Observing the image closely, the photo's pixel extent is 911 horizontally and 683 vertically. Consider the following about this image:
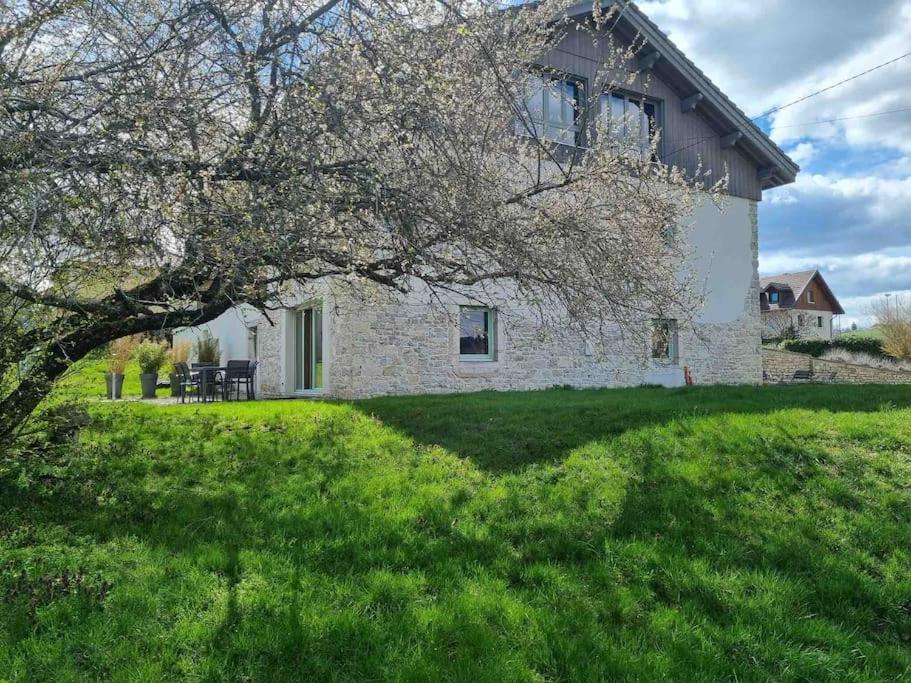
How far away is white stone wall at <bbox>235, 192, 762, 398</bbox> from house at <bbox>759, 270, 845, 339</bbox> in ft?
78.4

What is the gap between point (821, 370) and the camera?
19484 millimetres

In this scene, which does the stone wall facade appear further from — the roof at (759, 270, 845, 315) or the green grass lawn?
the roof at (759, 270, 845, 315)

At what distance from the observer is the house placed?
4034cm

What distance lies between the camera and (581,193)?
19.5 ft

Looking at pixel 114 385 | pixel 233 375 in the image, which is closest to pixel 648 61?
pixel 233 375

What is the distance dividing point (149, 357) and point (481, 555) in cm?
1458

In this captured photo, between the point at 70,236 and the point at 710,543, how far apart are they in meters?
4.46

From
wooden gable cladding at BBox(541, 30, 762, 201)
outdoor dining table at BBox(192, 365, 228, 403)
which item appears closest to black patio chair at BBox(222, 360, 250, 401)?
outdoor dining table at BBox(192, 365, 228, 403)

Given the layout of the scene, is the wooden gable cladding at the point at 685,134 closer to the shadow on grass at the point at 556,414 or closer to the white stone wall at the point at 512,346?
the white stone wall at the point at 512,346

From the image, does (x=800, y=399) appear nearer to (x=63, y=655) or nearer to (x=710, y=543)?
(x=710, y=543)

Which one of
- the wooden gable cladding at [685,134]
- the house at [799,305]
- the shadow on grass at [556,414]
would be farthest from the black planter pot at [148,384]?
the house at [799,305]

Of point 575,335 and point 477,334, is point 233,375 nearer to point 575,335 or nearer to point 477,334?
point 477,334

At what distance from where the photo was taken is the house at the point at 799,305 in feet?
132

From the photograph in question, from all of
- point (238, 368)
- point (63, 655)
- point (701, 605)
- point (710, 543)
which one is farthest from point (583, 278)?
point (238, 368)
